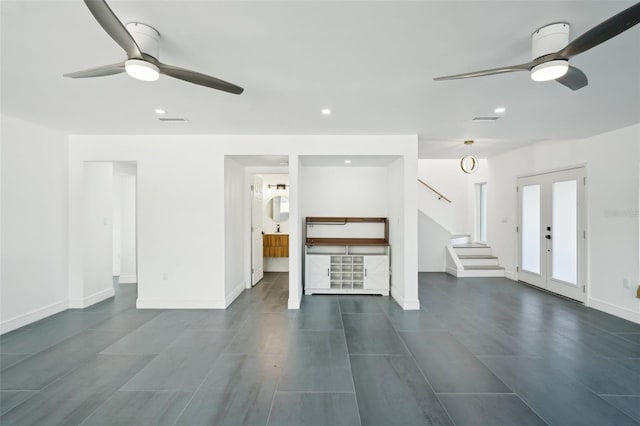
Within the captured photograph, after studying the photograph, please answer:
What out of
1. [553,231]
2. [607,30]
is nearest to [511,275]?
[553,231]

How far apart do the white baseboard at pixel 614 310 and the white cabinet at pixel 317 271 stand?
4208 mm

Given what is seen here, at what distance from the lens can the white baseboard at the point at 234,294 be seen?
171 inches

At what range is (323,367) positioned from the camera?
259 centimetres

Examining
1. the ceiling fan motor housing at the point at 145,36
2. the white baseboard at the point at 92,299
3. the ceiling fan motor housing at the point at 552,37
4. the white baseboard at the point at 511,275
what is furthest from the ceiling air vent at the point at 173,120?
the white baseboard at the point at 511,275

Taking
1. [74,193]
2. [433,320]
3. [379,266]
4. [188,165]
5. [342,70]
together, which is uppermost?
[342,70]

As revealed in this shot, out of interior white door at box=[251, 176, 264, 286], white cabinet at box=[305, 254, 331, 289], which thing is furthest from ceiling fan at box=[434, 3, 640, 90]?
interior white door at box=[251, 176, 264, 286]

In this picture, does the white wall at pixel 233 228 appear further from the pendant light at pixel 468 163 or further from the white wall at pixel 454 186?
the white wall at pixel 454 186

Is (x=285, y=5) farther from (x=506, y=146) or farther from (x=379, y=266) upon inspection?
(x=506, y=146)

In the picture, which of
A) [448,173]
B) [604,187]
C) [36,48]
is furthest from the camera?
[448,173]

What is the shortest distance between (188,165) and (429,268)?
5911 millimetres

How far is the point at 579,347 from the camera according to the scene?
300cm

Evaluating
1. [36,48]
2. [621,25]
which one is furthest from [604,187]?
[36,48]

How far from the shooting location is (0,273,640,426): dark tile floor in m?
2.01

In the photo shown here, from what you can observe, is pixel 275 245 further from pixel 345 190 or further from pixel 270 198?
pixel 345 190
